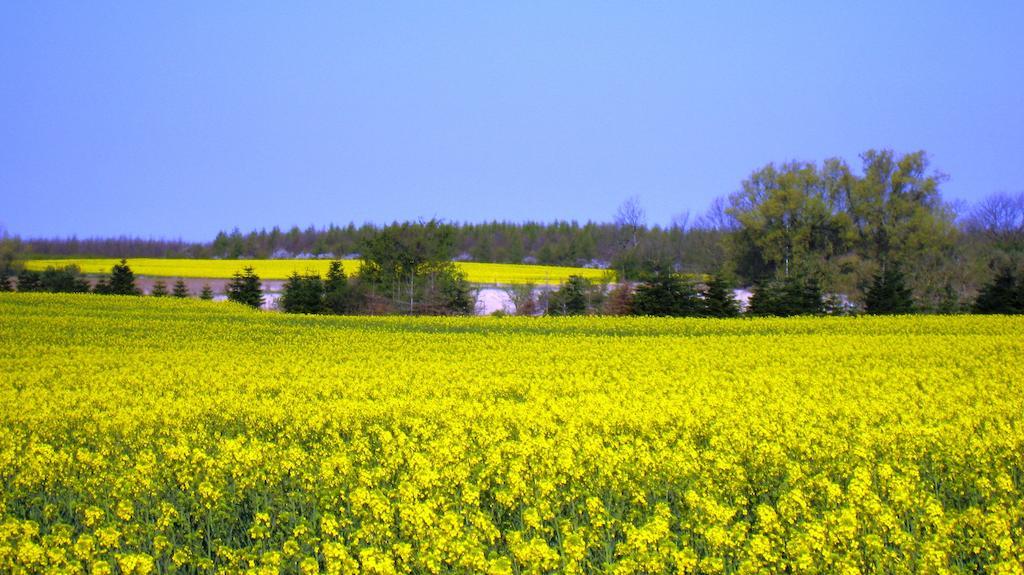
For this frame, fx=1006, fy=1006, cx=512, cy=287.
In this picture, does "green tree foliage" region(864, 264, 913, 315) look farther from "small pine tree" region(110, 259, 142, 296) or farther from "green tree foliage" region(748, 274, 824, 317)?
"small pine tree" region(110, 259, 142, 296)

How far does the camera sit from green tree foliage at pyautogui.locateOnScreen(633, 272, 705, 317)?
43.6 meters

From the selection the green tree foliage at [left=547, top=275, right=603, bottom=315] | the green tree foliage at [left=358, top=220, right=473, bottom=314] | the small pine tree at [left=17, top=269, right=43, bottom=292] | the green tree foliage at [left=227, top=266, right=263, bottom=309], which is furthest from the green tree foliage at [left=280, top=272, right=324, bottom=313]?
the small pine tree at [left=17, top=269, right=43, bottom=292]

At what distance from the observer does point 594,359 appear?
21.6 metres

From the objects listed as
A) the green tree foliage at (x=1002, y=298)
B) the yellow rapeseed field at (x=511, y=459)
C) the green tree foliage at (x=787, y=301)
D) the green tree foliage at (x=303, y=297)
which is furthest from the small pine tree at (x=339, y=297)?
the green tree foliage at (x=1002, y=298)

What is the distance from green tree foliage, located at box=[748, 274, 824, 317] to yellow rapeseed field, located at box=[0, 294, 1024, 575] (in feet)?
65.7

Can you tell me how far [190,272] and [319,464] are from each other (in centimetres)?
6397

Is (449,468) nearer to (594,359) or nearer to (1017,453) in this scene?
(1017,453)

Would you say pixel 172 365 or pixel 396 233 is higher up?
pixel 396 233

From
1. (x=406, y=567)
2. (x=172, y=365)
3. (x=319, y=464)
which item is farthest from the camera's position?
(x=172, y=365)

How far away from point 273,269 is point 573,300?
3342 cm

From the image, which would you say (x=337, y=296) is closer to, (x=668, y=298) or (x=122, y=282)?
(x=122, y=282)

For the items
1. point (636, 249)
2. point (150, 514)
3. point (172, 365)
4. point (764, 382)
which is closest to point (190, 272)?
point (636, 249)

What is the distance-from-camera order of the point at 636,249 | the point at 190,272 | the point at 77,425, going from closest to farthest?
1. the point at 77,425
2. the point at 190,272
3. the point at 636,249

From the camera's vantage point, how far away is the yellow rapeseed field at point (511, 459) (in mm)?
7281
